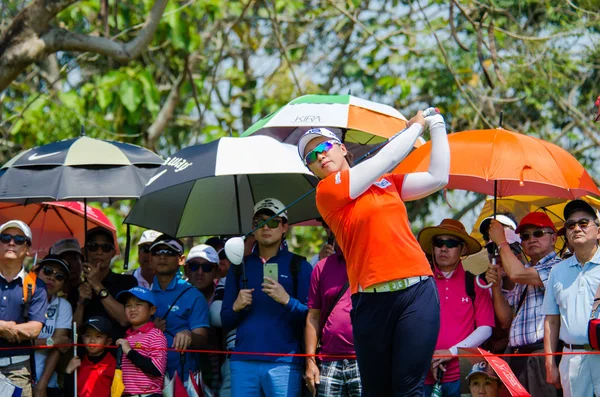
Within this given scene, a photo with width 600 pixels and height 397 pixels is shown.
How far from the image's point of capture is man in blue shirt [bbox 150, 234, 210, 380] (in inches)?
270

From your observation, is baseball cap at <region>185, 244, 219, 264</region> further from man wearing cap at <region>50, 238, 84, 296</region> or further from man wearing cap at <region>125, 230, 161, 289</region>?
man wearing cap at <region>50, 238, 84, 296</region>

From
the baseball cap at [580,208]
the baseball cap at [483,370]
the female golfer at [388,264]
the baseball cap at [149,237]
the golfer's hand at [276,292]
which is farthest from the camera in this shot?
the baseball cap at [149,237]

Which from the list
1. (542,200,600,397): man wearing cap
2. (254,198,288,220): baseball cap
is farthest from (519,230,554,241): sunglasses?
(254,198,288,220): baseball cap

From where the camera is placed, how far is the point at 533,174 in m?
6.26

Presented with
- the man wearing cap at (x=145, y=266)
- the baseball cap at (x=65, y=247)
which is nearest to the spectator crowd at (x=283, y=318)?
the baseball cap at (x=65, y=247)

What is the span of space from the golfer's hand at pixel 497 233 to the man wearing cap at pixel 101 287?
2731 mm

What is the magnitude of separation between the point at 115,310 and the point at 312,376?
1658 millimetres

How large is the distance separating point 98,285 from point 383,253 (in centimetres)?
337

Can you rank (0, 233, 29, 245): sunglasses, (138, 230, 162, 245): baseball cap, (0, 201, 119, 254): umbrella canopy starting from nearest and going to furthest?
(0, 233, 29, 245): sunglasses < (138, 230, 162, 245): baseball cap < (0, 201, 119, 254): umbrella canopy

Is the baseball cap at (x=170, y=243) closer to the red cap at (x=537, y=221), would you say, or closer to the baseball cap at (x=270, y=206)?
the baseball cap at (x=270, y=206)

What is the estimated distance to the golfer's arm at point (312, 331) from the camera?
21.2 feet

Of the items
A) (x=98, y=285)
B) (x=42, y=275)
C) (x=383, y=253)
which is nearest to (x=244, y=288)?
(x=98, y=285)

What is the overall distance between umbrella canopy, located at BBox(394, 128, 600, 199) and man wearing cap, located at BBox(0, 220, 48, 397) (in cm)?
275

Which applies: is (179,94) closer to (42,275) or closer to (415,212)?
(415,212)
